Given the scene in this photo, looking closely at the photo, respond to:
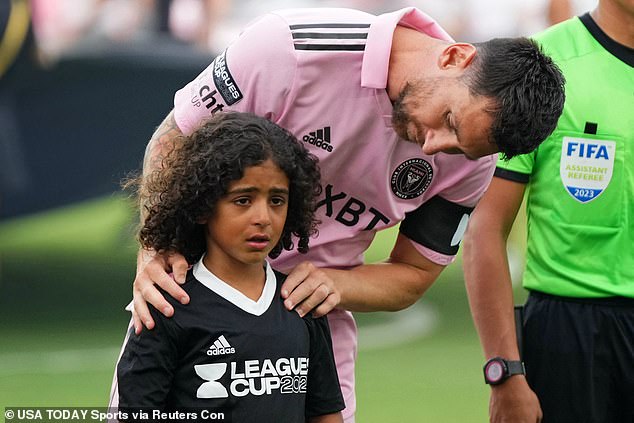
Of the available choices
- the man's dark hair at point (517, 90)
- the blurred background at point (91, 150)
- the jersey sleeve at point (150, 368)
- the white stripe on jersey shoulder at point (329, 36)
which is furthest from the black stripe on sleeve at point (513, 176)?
the blurred background at point (91, 150)

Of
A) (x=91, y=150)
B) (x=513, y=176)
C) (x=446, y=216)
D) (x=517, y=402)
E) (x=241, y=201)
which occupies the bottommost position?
(x=517, y=402)

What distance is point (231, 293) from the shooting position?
3.02 m

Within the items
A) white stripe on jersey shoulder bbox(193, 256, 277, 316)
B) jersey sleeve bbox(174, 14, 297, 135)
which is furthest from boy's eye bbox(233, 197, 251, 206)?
jersey sleeve bbox(174, 14, 297, 135)

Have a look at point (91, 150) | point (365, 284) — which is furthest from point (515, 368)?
point (91, 150)

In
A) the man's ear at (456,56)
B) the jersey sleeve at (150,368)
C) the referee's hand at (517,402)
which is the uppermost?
the man's ear at (456,56)

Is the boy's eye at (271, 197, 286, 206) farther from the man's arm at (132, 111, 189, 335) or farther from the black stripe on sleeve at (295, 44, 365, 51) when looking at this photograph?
the black stripe on sleeve at (295, 44, 365, 51)

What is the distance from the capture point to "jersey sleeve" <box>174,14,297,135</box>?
125 inches

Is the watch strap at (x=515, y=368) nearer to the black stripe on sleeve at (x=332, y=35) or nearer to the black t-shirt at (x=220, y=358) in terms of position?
the black t-shirt at (x=220, y=358)

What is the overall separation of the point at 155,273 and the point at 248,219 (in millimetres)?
241

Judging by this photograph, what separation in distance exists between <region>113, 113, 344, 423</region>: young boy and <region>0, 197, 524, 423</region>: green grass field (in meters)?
4.52

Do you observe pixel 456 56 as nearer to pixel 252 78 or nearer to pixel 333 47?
pixel 333 47

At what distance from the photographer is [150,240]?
10.3ft

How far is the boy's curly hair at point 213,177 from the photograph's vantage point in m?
3.03

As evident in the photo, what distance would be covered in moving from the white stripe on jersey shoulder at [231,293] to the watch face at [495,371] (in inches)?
37.7
